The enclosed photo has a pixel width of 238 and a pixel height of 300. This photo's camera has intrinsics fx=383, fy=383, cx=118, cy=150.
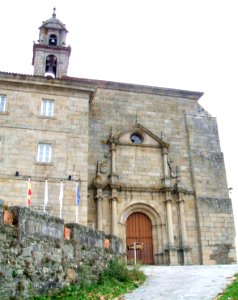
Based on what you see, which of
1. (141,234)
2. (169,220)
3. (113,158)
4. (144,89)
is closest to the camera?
(169,220)

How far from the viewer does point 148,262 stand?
17.7m

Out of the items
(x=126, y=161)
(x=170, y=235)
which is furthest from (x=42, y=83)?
(x=170, y=235)

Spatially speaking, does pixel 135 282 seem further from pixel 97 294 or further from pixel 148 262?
pixel 148 262

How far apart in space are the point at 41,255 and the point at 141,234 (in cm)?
1128

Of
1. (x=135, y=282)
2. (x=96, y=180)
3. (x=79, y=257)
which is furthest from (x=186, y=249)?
(x=79, y=257)

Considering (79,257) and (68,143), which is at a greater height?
(68,143)

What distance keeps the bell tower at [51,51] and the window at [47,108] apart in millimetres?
5178

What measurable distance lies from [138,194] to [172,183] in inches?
74.8

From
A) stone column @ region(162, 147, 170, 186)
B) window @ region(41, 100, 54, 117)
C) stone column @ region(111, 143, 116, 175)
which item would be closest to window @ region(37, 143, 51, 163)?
window @ region(41, 100, 54, 117)

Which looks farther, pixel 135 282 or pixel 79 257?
pixel 135 282

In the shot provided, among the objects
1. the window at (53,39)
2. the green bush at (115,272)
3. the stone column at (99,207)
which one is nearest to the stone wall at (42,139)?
the stone column at (99,207)

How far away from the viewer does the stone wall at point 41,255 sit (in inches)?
256

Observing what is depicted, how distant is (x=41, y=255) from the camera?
7.27m

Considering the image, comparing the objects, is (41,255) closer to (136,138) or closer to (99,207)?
(99,207)
